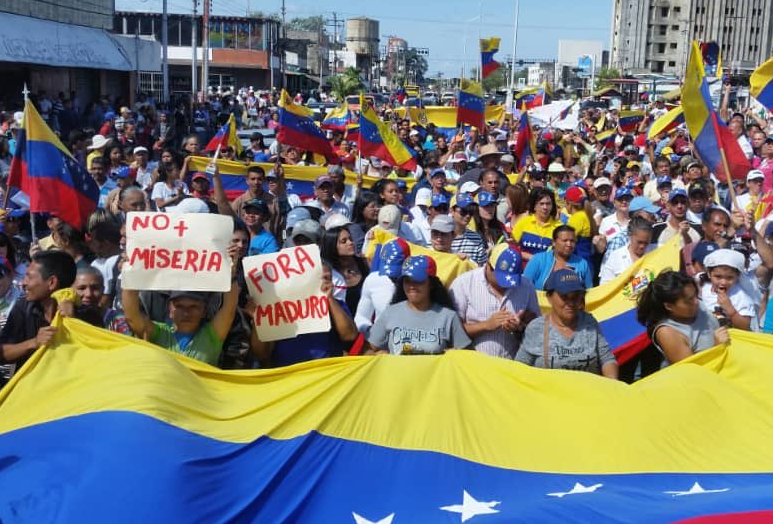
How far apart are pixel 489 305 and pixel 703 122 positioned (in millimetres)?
4007

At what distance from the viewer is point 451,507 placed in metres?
4.08

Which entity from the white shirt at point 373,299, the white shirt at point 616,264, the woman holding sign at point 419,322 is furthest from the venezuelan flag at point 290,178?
the woman holding sign at point 419,322

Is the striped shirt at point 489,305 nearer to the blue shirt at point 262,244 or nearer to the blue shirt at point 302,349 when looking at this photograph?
the blue shirt at point 302,349

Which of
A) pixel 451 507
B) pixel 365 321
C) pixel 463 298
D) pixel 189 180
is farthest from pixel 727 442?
pixel 189 180

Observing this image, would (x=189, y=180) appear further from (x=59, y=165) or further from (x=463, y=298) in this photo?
(x=463, y=298)

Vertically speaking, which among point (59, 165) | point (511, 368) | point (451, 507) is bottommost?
point (451, 507)

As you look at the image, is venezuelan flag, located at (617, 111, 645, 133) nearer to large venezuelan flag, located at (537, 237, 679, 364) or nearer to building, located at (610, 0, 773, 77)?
large venezuelan flag, located at (537, 237, 679, 364)

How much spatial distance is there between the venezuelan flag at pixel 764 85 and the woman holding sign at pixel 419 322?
5987mm

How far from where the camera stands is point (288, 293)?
5.57 metres

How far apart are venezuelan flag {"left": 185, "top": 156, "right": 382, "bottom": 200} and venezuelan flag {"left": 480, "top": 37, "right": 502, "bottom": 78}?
7.86m

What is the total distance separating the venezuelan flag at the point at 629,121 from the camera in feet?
78.4

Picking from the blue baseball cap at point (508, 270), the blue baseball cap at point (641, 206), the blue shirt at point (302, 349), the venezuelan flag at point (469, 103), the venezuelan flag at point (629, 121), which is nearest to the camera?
the blue shirt at point (302, 349)

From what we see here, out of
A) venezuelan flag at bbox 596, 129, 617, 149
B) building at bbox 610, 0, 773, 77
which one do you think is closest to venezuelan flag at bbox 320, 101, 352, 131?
venezuelan flag at bbox 596, 129, 617, 149

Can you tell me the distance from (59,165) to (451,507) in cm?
470
